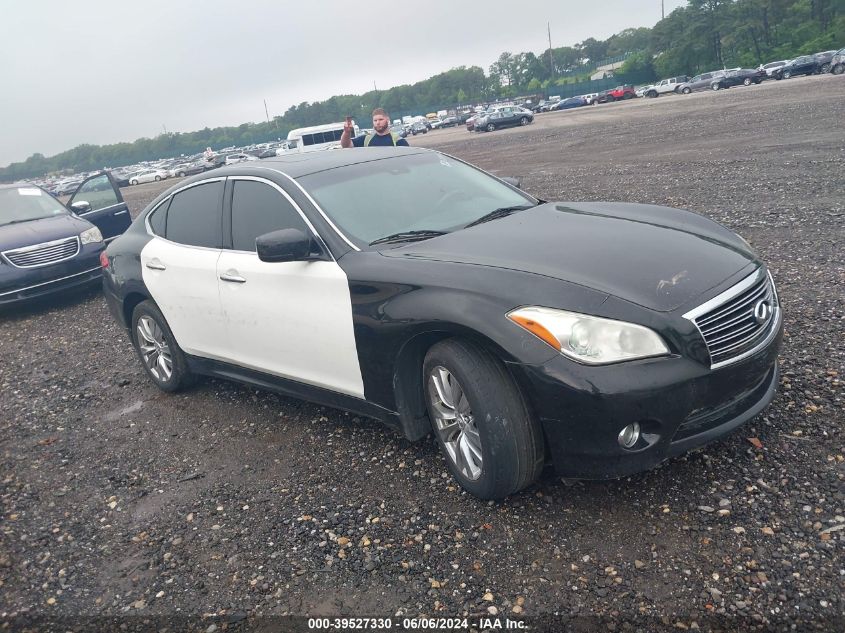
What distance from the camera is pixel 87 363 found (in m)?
6.79

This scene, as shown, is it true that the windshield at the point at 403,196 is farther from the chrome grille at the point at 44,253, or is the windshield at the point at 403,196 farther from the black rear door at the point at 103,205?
the black rear door at the point at 103,205

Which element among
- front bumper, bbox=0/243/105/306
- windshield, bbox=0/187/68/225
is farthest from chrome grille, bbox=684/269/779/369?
windshield, bbox=0/187/68/225

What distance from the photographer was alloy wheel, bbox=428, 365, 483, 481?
3.26 meters

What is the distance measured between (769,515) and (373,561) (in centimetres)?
173

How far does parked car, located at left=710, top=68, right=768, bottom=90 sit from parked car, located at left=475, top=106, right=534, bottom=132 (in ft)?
50.6

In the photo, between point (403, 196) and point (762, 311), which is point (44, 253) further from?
point (762, 311)

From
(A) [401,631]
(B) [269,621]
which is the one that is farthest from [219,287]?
(A) [401,631]

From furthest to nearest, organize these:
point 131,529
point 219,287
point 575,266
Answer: point 219,287, point 131,529, point 575,266

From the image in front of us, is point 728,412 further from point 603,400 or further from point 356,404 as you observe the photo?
point 356,404

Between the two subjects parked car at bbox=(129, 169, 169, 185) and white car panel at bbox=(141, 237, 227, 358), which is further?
parked car at bbox=(129, 169, 169, 185)

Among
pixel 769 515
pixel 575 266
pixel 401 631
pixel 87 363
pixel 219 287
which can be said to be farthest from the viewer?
pixel 87 363

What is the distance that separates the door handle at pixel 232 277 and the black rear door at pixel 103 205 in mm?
6821

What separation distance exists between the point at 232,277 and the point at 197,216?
31.5 inches

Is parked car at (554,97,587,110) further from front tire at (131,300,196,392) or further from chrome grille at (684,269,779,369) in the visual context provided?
chrome grille at (684,269,779,369)
